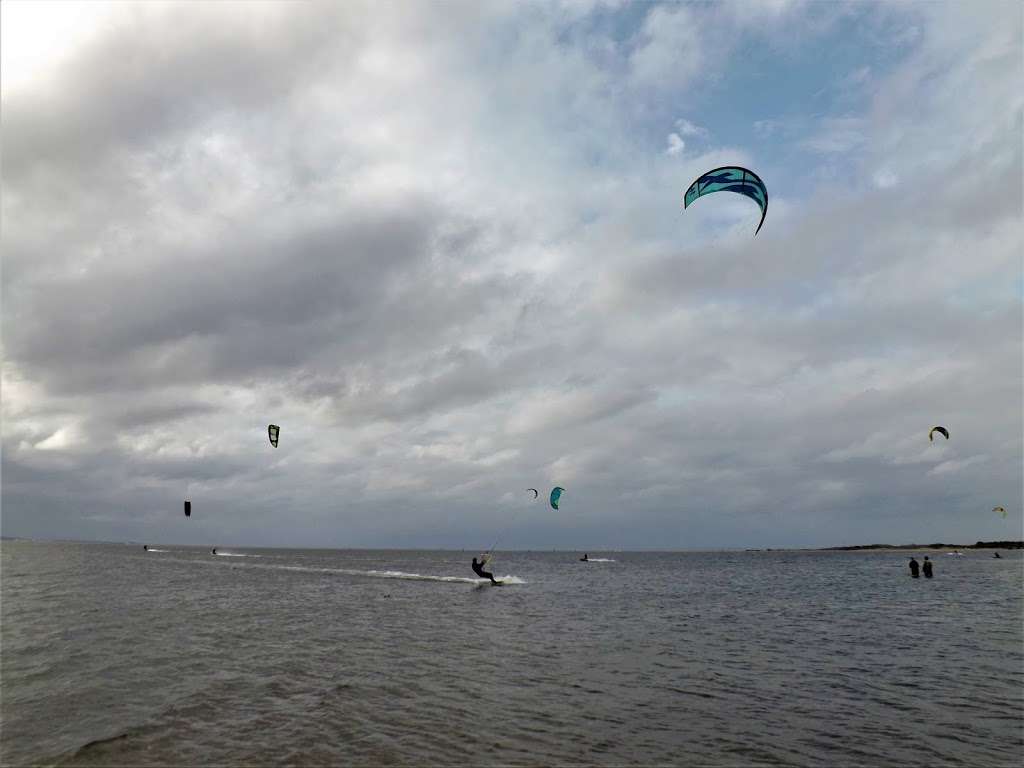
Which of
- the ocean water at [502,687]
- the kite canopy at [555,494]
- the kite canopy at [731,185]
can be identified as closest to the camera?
the ocean water at [502,687]

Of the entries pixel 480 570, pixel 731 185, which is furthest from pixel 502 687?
pixel 480 570

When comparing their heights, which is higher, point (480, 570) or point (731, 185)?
point (731, 185)

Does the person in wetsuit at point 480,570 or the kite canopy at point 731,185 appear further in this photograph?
the person in wetsuit at point 480,570

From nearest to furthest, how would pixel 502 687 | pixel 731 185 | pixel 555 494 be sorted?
pixel 502 687 → pixel 731 185 → pixel 555 494

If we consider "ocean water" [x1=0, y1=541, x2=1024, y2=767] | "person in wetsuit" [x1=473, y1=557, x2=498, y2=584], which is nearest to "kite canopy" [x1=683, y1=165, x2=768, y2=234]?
"ocean water" [x1=0, y1=541, x2=1024, y2=767]

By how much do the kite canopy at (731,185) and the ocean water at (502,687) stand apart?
14.6m

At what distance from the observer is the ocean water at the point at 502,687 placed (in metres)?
12.0

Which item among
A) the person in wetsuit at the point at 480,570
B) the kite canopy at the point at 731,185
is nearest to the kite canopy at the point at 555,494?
the person in wetsuit at the point at 480,570

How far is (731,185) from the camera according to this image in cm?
2178

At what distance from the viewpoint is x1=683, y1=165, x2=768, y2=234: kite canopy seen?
20.6 m

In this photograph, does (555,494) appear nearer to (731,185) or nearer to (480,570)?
(480,570)

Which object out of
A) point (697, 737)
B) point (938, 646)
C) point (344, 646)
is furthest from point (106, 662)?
point (938, 646)

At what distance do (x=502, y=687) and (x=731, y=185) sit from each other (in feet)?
58.3

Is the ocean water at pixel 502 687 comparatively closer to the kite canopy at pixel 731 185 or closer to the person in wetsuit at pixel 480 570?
the kite canopy at pixel 731 185
